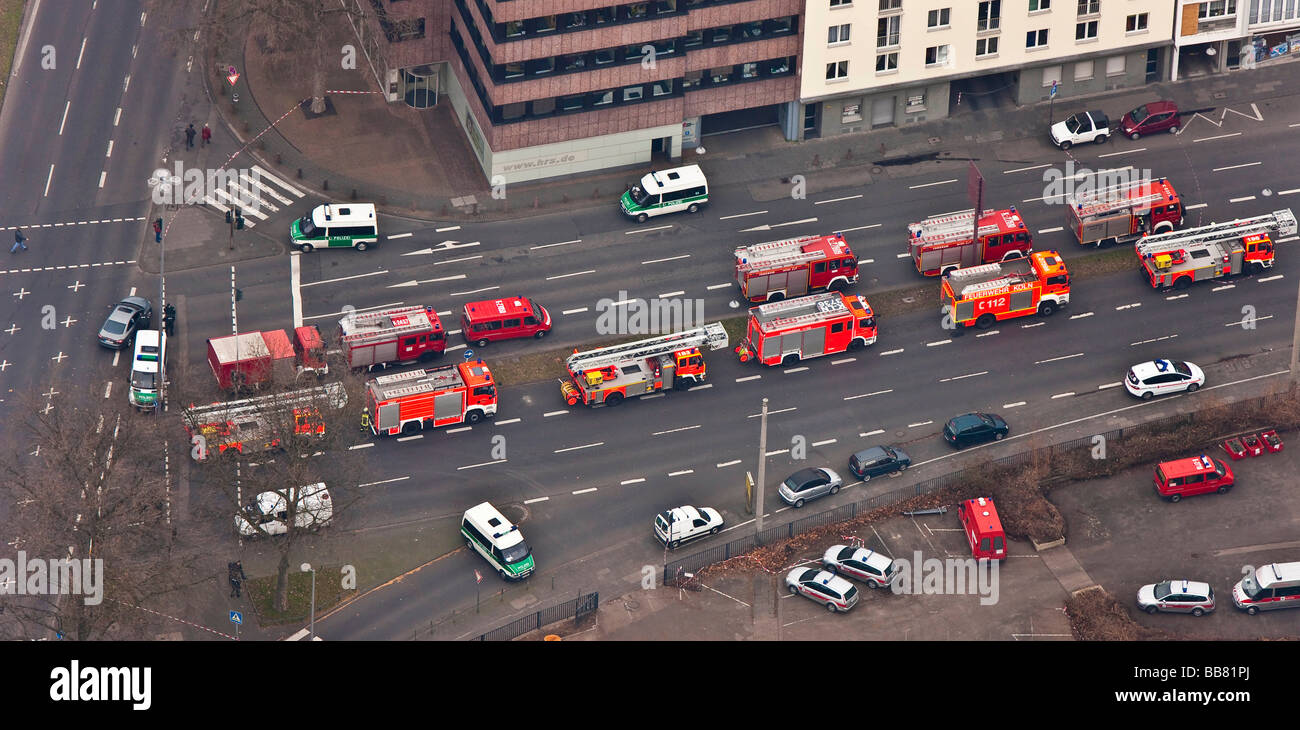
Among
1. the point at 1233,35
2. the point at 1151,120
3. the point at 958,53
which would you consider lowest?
the point at 1151,120

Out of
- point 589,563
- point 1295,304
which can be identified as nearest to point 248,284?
point 589,563

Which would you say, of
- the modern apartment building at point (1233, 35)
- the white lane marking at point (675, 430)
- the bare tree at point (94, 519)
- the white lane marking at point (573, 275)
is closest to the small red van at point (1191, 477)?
the white lane marking at point (675, 430)

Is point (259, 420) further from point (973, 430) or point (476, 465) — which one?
point (973, 430)

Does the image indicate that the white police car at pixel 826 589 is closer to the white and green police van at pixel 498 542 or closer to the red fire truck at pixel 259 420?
the white and green police van at pixel 498 542

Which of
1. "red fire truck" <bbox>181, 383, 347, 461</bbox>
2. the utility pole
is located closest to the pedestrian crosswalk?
"red fire truck" <bbox>181, 383, 347, 461</bbox>

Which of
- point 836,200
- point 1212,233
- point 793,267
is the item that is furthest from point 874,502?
point 1212,233
